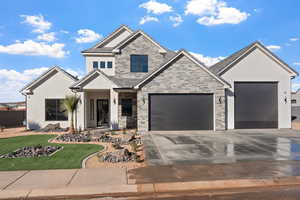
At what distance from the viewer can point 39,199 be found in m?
4.64

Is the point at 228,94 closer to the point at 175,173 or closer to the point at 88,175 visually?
the point at 175,173

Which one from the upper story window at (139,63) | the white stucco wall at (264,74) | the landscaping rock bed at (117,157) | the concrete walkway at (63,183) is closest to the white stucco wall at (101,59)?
the upper story window at (139,63)

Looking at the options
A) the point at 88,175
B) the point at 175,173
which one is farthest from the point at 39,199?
the point at 175,173

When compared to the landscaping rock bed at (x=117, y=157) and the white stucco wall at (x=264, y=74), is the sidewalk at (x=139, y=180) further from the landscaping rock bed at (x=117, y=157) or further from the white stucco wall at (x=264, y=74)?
the white stucco wall at (x=264, y=74)

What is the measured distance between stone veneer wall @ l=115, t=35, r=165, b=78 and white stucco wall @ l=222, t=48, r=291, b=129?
630 cm

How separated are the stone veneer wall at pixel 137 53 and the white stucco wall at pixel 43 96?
4680 millimetres

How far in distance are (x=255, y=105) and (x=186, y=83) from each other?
624cm

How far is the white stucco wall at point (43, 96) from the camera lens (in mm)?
17297

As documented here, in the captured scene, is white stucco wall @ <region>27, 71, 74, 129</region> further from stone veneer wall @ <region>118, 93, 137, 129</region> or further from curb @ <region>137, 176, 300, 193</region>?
curb @ <region>137, 176, 300, 193</region>

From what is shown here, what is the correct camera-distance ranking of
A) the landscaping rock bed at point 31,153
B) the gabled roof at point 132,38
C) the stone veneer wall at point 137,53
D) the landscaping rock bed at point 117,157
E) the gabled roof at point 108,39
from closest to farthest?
the landscaping rock bed at point 117,157 → the landscaping rock bed at point 31,153 → the gabled roof at point 132,38 → the stone veneer wall at point 137,53 → the gabled roof at point 108,39

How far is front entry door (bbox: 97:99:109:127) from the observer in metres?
18.7

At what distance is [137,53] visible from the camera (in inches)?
711

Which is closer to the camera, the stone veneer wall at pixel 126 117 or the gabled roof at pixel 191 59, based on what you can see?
the gabled roof at pixel 191 59

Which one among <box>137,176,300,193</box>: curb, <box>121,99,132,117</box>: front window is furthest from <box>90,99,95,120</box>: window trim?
<box>137,176,300,193</box>: curb
